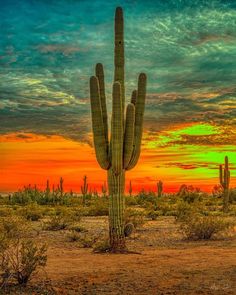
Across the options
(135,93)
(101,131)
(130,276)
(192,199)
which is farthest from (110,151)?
(192,199)

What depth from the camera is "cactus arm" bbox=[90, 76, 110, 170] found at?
1720cm

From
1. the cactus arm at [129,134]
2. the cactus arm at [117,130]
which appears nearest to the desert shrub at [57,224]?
the cactus arm at [129,134]

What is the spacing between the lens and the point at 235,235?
22578mm

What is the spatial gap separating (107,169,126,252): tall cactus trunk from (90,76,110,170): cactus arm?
1.73 ft

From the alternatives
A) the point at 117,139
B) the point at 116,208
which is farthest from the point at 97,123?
the point at 116,208

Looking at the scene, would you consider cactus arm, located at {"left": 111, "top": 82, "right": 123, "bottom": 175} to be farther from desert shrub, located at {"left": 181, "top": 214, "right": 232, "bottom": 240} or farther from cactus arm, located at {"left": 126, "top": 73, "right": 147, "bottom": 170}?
desert shrub, located at {"left": 181, "top": 214, "right": 232, "bottom": 240}

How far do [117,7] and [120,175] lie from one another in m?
6.07

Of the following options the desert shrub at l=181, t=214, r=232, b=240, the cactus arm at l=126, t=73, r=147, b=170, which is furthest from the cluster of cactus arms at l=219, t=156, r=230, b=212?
the cactus arm at l=126, t=73, r=147, b=170

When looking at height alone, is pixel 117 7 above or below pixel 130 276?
above

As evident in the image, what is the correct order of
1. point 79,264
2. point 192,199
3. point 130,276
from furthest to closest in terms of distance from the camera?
point 192,199 → point 79,264 → point 130,276

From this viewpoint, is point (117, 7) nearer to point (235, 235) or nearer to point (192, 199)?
point (235, 235)

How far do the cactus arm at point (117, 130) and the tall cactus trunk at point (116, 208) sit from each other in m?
0.44

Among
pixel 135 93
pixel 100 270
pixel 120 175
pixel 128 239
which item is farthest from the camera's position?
pixel 128 239

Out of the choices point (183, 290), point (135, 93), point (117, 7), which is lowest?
point (183, 290)
